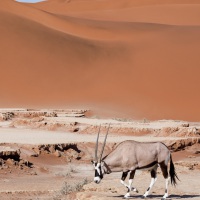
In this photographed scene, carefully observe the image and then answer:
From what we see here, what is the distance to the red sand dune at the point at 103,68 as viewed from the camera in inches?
1737

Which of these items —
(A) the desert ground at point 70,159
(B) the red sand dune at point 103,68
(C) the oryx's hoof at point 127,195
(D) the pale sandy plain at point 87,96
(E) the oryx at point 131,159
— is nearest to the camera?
(E) the oryx at point 131,159

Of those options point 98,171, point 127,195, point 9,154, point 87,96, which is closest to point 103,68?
Result: point 87,96

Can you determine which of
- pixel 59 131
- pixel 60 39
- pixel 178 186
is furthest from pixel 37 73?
pixel 178 186

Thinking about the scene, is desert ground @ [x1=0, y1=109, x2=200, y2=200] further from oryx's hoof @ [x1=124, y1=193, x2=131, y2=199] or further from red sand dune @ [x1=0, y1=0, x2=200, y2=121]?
red sand dune @ [x1=0, y1=0, x2=200, y2=121]

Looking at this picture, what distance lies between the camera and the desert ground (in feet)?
44.1

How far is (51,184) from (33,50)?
36107 mm

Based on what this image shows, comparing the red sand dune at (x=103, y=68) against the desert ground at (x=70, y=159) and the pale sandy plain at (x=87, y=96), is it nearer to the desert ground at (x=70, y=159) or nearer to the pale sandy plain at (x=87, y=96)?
the pale sandy plain at (x=87, y=96)

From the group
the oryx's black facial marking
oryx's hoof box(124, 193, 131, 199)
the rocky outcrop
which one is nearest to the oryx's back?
Answer: the oryx's black facial marking

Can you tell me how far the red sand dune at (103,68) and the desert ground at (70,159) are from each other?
51.9ft

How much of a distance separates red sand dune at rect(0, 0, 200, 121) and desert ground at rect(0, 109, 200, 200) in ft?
51.9

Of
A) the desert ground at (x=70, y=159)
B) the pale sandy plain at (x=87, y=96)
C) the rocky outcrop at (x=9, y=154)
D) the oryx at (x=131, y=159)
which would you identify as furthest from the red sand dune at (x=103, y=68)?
the oryx at (x=131, y=159)

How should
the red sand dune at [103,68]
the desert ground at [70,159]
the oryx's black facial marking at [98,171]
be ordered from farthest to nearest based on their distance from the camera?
1. the red sand dune at [103,68]
2. the desert ground at [70,159]
3. the oryx's black facial marking at [98,171]

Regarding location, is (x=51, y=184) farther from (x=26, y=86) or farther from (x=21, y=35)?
(x=21, y=35)

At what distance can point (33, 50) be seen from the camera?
5100 centimetres
